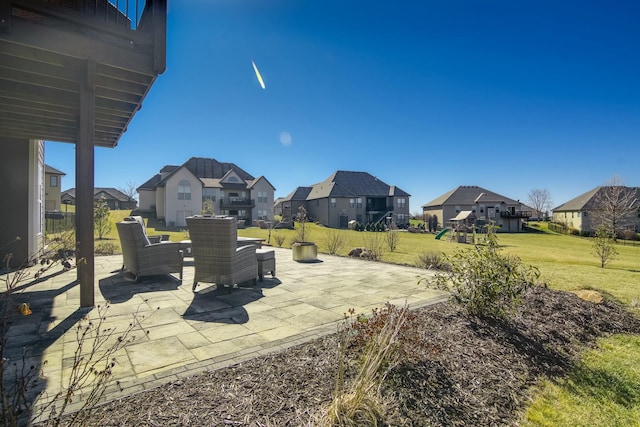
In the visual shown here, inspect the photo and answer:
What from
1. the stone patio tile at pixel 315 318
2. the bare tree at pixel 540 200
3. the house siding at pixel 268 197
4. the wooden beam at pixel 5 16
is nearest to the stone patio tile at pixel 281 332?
the stone patio tile at pixel 315 318

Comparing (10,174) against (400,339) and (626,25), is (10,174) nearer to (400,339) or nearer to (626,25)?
(400,339)

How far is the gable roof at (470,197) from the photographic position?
50062 millimetres

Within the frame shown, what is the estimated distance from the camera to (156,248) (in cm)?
624

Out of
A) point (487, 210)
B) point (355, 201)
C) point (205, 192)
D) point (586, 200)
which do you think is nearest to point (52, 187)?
point (205, 192)

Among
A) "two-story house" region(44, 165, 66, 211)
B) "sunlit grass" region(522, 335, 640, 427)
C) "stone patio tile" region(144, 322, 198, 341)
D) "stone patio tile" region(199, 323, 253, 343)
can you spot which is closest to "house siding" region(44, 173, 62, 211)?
"two-story house" region(44, 165, 66, 211)

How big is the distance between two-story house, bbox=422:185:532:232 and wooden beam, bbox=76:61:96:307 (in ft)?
157

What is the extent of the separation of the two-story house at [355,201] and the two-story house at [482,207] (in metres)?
5.57

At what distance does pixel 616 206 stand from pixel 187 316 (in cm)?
5088

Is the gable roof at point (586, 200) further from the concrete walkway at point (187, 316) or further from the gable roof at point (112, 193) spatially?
the gable roof at point (112, 193)

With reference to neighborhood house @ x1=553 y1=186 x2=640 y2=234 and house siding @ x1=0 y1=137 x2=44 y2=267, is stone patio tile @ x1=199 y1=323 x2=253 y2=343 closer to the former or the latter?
house siding @ x1=0 y1=137 x2=44 y2=267

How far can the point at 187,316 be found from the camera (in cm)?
433

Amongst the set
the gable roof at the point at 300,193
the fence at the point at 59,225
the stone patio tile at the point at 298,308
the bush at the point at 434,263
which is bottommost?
the bush at the point at 434,263

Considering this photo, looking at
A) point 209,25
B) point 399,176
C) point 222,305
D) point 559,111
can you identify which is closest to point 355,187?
point 399,176

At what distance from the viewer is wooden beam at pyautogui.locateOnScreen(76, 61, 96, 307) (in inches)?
173
